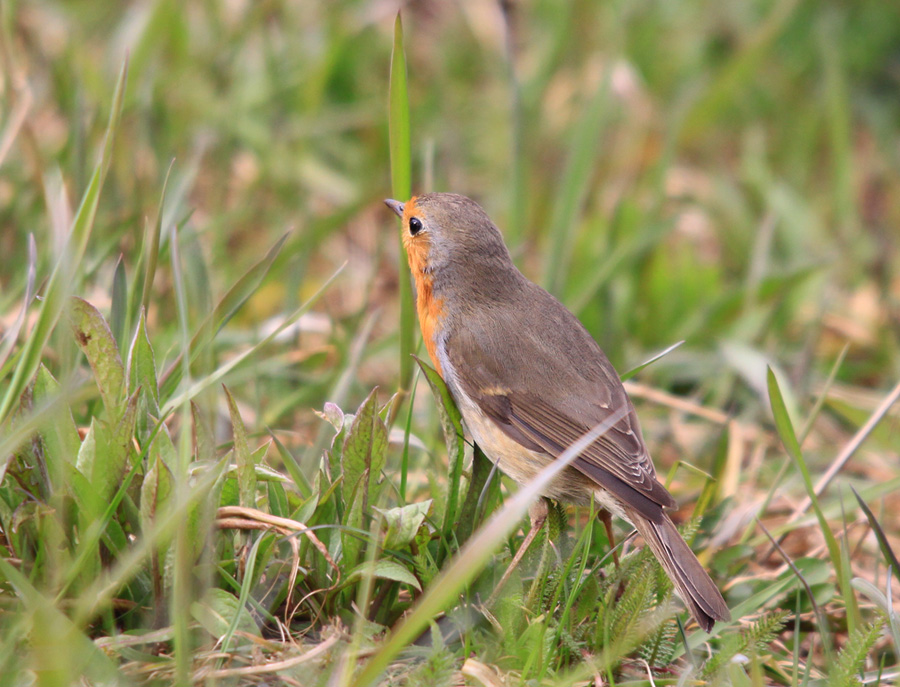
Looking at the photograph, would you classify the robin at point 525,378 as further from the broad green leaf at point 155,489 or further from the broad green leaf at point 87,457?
the broad green leaf at point 87,457

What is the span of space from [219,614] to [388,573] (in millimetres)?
433

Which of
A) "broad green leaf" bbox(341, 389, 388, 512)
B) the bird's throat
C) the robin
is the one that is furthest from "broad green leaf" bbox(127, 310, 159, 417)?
the bird's throat

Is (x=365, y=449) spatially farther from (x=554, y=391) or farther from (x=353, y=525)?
(x=554, y=391)

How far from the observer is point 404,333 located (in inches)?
129

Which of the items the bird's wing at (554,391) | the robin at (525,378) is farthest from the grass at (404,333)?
the bird's wing at (554,391)

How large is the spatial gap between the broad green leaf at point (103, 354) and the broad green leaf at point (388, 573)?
0.81 metres

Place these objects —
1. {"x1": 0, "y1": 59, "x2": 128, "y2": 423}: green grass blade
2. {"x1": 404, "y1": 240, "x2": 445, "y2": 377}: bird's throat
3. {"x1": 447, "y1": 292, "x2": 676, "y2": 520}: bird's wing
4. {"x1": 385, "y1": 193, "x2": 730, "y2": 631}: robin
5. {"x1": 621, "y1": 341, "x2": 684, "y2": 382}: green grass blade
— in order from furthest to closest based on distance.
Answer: {"x1": 404, "y1": 240, "x2": 445, "y2": 377}: bird's throat → {"x1": 447, "y1": 292, "x2": 676, "y2": 520}: bird's wing → {"x1": 385, "y1": 193, "x2": 730, "y2": 631}: robin → {"x1": 621, "y1": 341, "x2": 684, "y2": 382}: green grass blade → {"x1": 0, "y1": 59, "x2": 128, "y2": 423}: green grass blade

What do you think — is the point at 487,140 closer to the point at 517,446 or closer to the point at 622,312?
the point at 622,312

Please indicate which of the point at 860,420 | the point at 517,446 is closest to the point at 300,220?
the point at 517,446

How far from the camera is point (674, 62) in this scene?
7.05 m

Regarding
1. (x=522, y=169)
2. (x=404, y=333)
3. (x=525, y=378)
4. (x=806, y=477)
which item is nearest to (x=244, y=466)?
(x=404, y=333)

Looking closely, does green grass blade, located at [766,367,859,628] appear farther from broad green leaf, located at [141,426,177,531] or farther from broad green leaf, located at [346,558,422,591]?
broad green leaf, located at [141,426,177,531]

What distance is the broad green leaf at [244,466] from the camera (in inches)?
102

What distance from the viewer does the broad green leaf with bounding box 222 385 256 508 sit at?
258 centimetres
